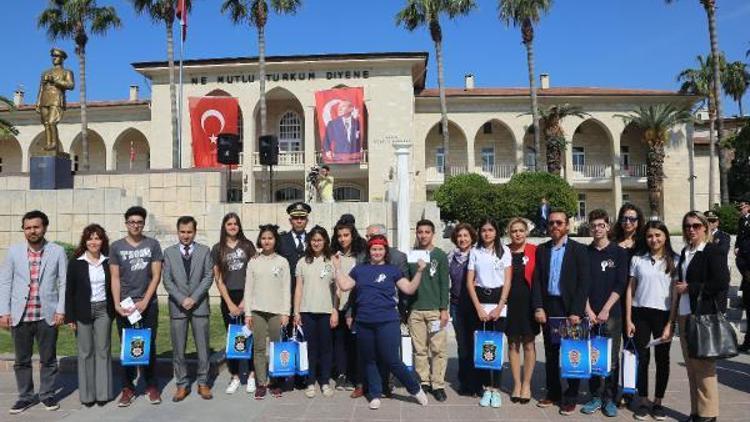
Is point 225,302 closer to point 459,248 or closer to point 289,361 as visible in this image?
point 289,361

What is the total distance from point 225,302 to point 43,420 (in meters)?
1.90

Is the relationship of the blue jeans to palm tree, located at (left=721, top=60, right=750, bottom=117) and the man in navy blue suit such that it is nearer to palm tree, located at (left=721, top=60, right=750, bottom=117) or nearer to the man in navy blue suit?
the man in navy blue suit

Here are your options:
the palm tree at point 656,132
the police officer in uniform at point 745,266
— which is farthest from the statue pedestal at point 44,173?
the palm tree at point 656,132

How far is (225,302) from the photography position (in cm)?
593

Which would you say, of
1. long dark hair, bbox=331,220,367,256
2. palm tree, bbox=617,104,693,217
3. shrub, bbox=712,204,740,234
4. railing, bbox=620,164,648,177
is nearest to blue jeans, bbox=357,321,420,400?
long dark hair, bbox=331,220,367,256

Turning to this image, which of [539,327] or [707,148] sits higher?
[707,148]

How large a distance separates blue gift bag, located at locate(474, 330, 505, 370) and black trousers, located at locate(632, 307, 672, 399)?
1.24 metres

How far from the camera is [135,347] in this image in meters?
5.52

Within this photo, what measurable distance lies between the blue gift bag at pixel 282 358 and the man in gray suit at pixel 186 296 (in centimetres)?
71

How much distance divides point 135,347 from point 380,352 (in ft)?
7.94

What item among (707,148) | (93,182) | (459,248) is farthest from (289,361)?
(707,148)

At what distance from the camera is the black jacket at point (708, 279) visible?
15.3 feet

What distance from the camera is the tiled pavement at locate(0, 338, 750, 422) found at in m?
5.04

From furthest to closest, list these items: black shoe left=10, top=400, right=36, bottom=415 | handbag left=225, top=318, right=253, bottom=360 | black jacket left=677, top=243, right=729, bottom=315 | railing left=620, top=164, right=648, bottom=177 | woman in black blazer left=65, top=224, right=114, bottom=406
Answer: railing left=620, top=164, right=648, bottom=177 → handbag left=225, top=318, right=253, bottom=360 → woman in black blazer left=65, top=224, right=114, bottom=406 → black shoe left=10, top=400, right=36, bottom=415 → black jacket left=677, top=243, right=729, bottom=315
